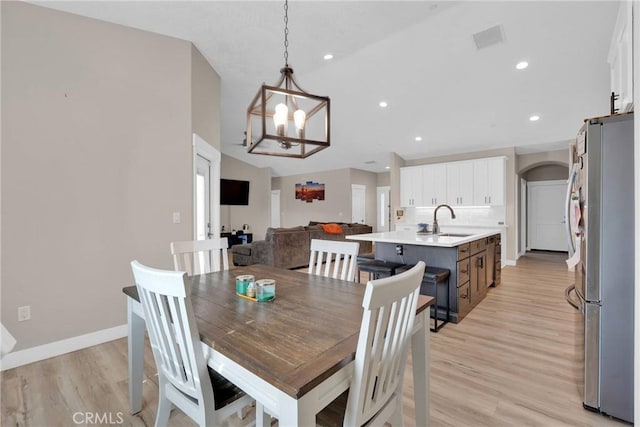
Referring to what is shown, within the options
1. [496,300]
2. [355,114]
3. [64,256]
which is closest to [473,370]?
[496,300]

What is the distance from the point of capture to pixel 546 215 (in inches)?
316

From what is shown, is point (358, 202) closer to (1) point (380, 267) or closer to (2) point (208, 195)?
(2) point (208, 195)

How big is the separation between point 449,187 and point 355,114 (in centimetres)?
294

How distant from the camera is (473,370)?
7.07 ft

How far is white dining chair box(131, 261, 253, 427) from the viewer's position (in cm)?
100

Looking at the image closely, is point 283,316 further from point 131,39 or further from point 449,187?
point 449,187

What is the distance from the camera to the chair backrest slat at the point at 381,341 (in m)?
0.89

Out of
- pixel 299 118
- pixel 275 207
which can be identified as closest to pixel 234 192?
pixel 275 207

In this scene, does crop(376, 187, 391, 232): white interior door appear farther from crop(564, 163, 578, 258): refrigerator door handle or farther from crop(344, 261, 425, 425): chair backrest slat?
crop(344, 261, 425, 425): chair backrest slat

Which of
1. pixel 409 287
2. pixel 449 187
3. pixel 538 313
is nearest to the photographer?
pixel 409 287

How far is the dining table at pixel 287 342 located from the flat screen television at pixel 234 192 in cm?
735

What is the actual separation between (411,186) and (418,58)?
3.84 meters

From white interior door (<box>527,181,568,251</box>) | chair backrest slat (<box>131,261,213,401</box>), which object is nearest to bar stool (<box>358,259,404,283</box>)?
chair backrest slat (<box>131,261,213,401</box>)

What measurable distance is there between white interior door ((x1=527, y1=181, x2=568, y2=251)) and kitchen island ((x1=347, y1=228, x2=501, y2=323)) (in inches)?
220
